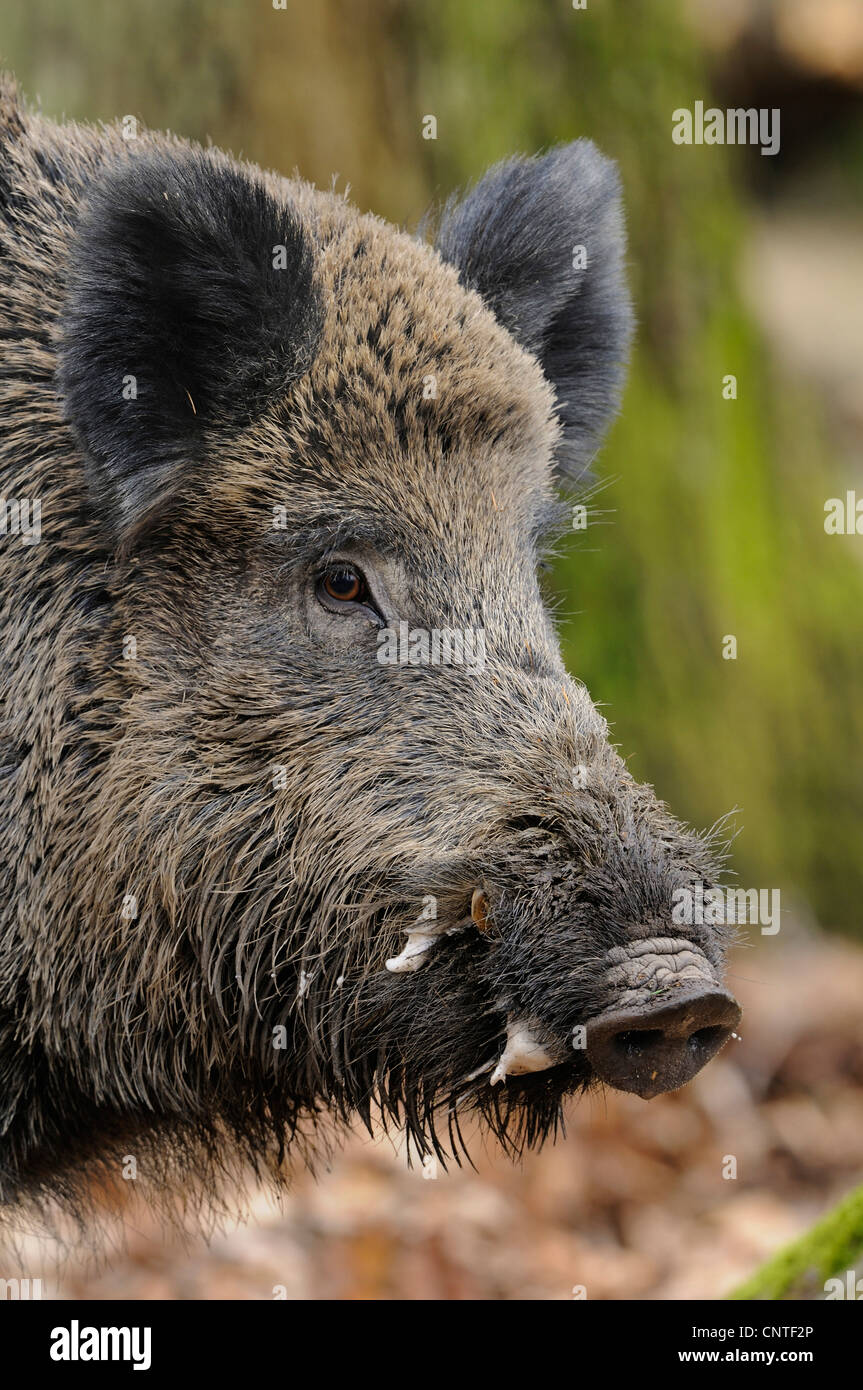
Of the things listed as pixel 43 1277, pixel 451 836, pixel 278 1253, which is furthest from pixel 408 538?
pixel 43 1277

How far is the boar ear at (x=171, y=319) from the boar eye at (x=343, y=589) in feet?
1.77

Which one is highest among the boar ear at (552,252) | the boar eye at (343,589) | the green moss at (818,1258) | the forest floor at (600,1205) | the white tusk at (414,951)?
the boar ear at (552,252)

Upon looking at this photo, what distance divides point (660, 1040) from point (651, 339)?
6.19 meters

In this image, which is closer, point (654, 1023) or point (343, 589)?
point (654, 1023)

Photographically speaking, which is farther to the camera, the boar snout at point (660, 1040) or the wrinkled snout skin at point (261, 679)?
the wrinkled snout skin at point (261, 679)

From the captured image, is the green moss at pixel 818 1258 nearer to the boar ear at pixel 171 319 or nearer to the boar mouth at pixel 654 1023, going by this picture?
the boar mouth at pixel 654 1023

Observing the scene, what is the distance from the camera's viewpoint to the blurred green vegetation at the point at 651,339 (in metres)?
7.36

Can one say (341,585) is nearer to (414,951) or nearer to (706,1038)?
(414,951)

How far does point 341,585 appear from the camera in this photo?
4.20 metres

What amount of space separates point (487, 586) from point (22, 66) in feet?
16.2

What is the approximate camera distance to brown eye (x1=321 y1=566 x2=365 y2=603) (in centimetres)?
419

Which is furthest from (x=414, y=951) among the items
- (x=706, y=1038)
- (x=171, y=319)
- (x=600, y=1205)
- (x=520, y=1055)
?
(x=600, y=1205)

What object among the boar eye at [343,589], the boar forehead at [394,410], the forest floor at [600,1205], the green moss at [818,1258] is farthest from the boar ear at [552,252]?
the forest floor at [600,1205]

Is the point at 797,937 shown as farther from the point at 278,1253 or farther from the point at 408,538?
the point at 408,538
